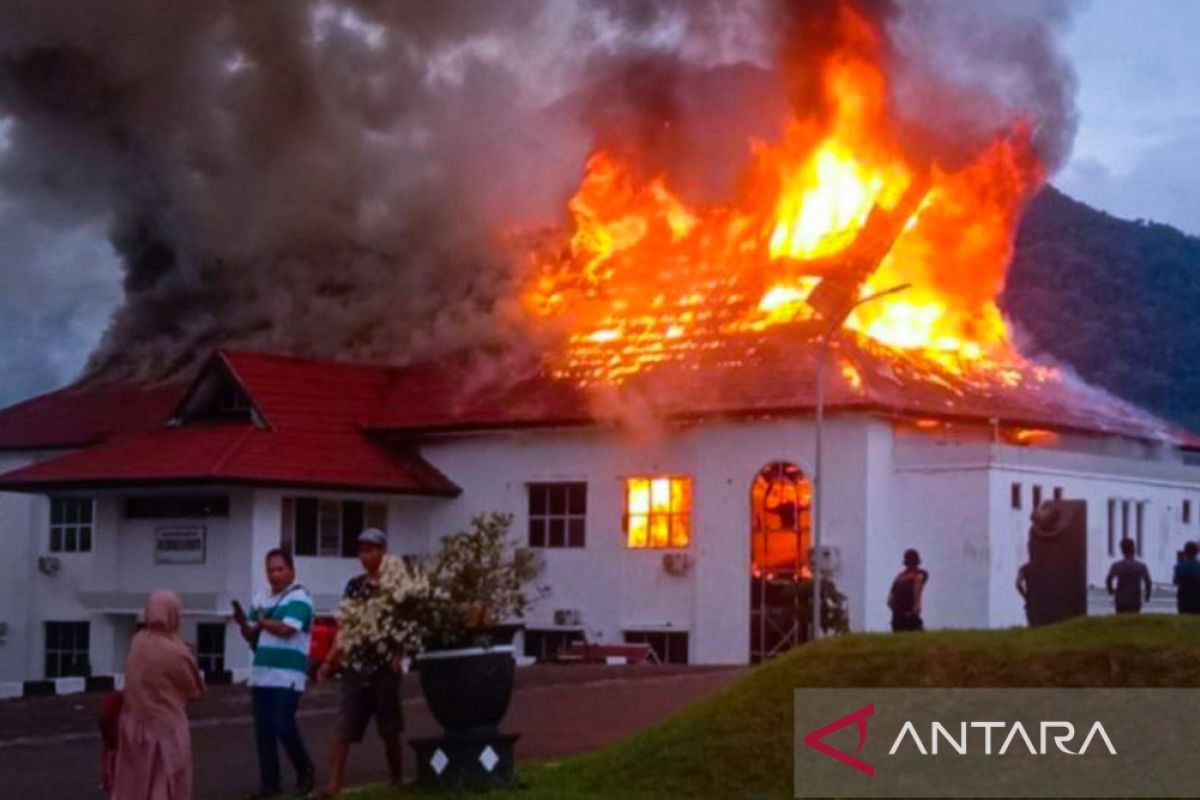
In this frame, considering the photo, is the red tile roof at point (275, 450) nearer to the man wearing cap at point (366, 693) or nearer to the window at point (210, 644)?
the window at point (210, 644)

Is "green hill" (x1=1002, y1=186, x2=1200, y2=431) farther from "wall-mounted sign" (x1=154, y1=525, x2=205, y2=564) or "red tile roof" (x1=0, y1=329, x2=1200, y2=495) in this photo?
"wall-mounted sign" (x1=154, y1=525, x2=205, y2=564)

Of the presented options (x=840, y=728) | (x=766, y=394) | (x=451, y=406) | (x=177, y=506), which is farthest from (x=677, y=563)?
(x=840, y=728)

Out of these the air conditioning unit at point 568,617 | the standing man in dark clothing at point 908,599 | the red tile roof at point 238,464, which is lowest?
the air conditioning unit at point 568,617

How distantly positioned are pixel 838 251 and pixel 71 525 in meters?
17.5

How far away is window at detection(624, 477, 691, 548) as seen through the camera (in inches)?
1571

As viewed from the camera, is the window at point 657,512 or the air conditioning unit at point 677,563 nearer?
the air conditioning unit at point 677,563

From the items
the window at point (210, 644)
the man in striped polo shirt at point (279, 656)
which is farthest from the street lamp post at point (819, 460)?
the man in striped polo shirt at point (279, 656)

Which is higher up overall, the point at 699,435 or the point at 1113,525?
the point at 699,435

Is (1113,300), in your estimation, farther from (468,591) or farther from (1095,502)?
(468,591)

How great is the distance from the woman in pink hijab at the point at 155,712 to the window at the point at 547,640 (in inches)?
1069

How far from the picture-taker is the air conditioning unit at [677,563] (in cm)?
3944

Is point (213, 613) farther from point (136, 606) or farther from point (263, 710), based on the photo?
point (263, 710)

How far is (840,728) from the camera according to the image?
47.7ft

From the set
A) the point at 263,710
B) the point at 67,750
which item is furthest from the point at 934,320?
the point at 263,710
